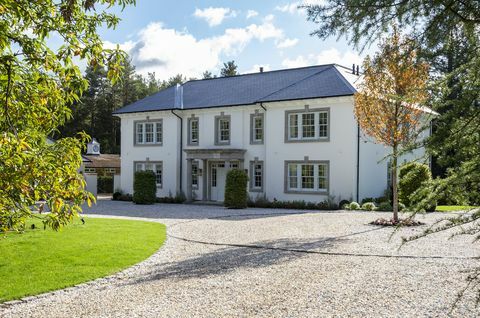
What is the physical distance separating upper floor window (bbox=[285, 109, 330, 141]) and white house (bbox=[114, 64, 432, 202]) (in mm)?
49

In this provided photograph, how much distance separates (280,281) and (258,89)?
2054 cm

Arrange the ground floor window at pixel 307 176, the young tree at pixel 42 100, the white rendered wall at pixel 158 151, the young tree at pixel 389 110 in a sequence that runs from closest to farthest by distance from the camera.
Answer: the young tree at pixel 42 100, the young tree at pixel 389 110, the ground floor window at pixel 307 176, the white rendered wall at pixel 158 151

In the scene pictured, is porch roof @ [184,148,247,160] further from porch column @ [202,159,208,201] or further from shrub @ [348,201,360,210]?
shrub @ [348,201,360,210]

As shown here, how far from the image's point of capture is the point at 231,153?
2586 centimetres

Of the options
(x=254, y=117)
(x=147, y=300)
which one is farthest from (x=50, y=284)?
(x=254, y=117)

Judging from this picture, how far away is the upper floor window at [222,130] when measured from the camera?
89.9ft

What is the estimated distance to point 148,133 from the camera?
30500 millimetres

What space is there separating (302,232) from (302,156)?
10.0m

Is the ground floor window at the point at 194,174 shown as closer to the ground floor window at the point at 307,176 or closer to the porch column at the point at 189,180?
the porch column at the point at 189,180

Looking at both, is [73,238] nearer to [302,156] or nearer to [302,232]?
[302,232]

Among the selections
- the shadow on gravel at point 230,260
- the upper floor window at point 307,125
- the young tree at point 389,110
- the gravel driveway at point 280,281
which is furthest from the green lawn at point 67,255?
the upper floor window at point 307,125

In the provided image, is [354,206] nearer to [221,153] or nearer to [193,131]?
[221,153]

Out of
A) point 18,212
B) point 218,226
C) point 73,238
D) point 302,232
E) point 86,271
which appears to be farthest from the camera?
point 218,226

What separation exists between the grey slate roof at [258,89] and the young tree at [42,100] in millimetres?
18905
